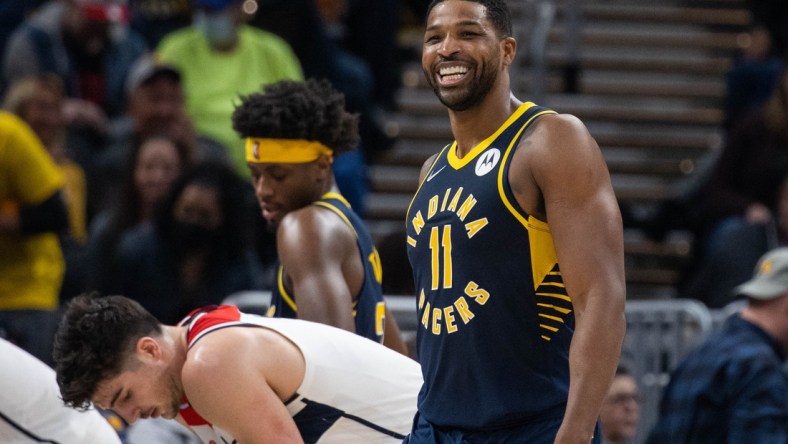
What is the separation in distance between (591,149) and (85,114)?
21.0 feet

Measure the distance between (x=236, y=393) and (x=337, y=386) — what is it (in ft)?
1.52

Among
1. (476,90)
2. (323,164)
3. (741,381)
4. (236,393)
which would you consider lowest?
(741,381)

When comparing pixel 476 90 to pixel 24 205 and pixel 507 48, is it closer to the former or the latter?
pixel 507 48

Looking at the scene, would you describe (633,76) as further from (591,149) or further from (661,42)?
(591,149)

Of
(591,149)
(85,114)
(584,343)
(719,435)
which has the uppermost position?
(591,149)

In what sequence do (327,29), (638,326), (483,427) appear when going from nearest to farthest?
(483,427) < (638,326) < (327,29)

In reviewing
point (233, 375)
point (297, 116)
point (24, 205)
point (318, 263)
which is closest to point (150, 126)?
point (24, 205)

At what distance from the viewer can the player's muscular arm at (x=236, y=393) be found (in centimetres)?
436

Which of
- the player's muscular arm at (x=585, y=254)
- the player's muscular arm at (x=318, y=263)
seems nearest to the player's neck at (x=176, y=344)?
the player's muscular arm at (x=318, y=263)

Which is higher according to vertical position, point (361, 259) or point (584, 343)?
point (584, 343)

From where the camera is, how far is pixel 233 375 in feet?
14.3

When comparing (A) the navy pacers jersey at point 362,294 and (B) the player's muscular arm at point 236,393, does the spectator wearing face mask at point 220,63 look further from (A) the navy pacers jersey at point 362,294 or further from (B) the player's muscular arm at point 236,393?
(B) the player's muscular arm at point 236,393

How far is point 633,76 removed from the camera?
1213cm

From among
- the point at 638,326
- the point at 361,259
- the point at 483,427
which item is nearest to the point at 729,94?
the point at 638,326
